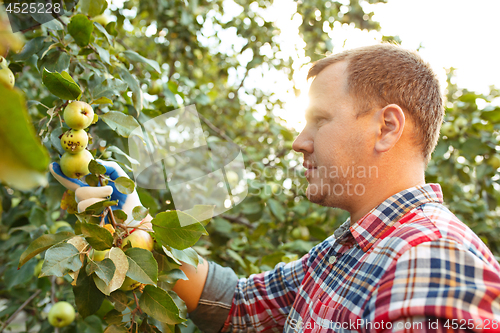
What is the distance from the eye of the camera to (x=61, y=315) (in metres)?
1.35

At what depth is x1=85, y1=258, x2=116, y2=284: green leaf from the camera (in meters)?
0.71

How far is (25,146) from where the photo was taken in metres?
0.23

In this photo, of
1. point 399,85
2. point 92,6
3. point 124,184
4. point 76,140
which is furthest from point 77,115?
point 399,85

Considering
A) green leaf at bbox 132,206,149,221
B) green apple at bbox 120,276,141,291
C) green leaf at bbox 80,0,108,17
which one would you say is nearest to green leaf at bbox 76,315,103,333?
green apple at bbox 120,276,141,291

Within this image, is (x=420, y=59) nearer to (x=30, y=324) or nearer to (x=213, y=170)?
(x=213, y=170)

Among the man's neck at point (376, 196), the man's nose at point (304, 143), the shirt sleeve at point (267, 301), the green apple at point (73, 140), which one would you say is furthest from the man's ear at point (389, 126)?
the green apple at point (73, 140)

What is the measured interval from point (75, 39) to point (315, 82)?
813mm

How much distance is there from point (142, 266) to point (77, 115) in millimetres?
426

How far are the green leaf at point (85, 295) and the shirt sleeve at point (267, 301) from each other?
0.59 metres

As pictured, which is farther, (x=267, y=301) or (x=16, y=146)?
(x=267, y=301)

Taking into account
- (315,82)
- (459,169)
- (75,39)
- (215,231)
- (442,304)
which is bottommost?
(215,231)

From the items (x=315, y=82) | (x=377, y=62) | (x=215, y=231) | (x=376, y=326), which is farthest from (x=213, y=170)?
(x=376, y=326)

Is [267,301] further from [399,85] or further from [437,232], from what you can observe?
[399,85]

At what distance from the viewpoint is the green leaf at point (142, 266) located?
2.43 feet
